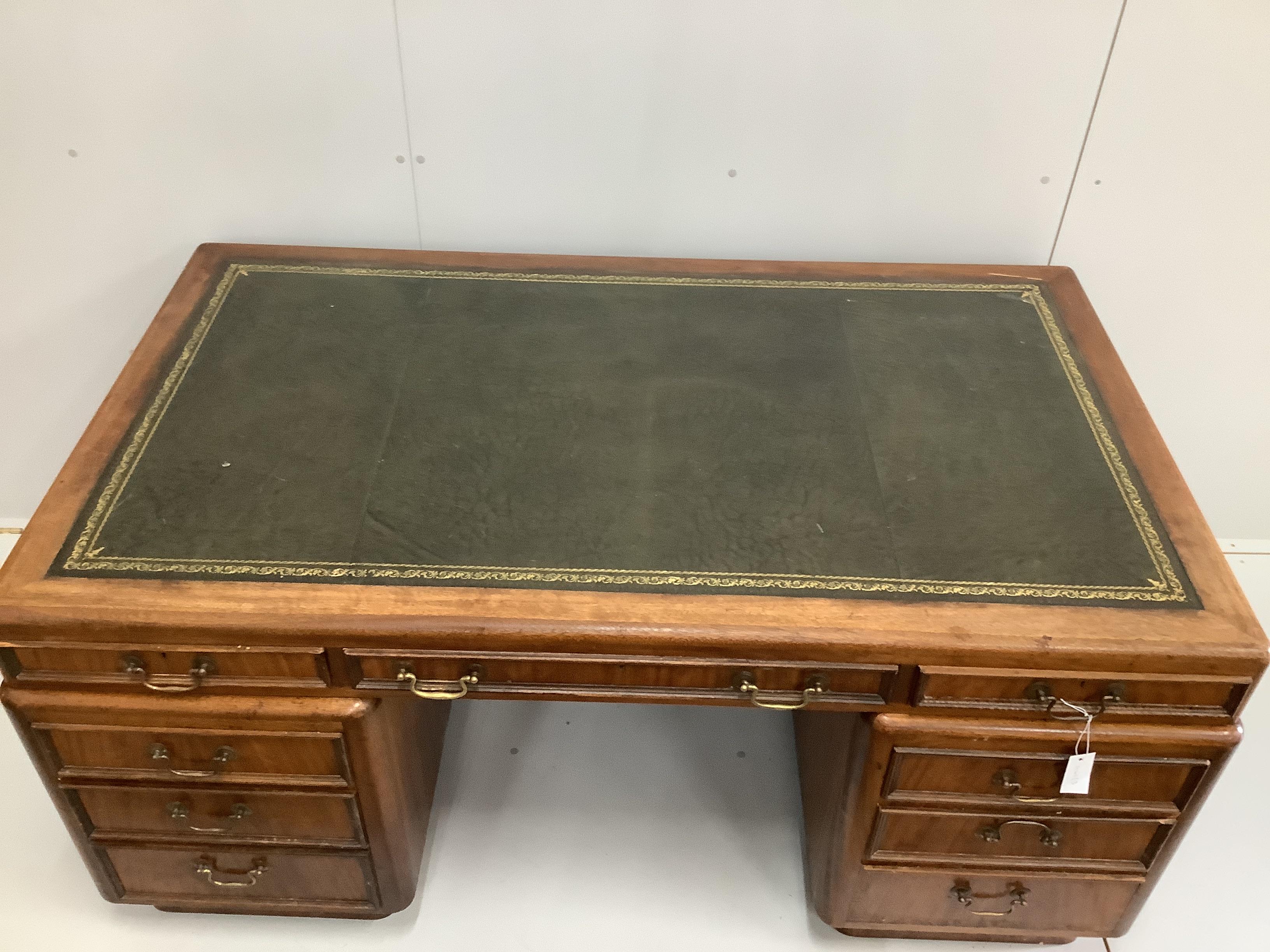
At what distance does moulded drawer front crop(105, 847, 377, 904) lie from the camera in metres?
1.47

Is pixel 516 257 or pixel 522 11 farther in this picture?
pixel 516 257

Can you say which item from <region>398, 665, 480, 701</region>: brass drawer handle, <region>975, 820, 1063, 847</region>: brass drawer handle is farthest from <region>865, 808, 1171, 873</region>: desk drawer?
<region>398, 665, 480, 701</region>: brass drawer handle

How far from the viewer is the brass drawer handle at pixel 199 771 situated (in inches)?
52.1

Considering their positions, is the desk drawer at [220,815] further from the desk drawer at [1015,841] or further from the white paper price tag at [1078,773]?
the white paper price tag at [1078,773]

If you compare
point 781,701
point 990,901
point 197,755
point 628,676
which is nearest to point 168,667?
point 197,755

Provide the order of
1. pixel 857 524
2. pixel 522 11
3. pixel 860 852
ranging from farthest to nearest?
pixel 522 11
pixel 860 852
pixel 857 524

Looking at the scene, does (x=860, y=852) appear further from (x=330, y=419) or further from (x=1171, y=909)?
(x=330, y=419)

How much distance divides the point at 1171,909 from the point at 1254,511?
3.12 ft

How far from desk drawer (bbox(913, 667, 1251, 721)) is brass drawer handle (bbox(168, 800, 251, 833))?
90 centimetres

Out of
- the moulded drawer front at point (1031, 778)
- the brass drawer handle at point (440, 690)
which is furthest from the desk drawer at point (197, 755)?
the moulded drawer front at point (1031, 778)

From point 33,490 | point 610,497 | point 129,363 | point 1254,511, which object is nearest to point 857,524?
point 610,497

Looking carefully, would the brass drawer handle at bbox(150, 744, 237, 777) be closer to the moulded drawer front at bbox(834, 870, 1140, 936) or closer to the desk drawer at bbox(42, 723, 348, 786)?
the desk drawer at bbox(42, 723, 348, 786)

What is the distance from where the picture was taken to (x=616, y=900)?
1658 mm

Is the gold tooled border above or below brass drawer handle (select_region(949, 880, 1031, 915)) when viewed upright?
above
